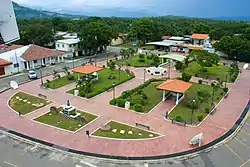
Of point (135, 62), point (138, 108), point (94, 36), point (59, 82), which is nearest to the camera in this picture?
point (138, 108)

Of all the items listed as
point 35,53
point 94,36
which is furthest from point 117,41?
point 35,53

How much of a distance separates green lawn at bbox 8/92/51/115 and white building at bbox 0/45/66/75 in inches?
486

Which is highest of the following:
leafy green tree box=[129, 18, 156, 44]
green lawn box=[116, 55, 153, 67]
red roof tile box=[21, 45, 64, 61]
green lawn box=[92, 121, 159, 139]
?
leafy green tree box=[129, 18, 156, 44]

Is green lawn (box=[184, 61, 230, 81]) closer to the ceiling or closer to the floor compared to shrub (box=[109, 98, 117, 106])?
closer to the ceiling

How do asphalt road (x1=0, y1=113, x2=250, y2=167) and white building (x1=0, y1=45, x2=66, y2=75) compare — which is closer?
asphalt road (x1=0, y1=113, x2=250, y2=167)

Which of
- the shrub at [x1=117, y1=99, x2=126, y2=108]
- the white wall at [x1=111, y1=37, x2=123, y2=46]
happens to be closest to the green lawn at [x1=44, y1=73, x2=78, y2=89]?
the shrub at [x1=117, y1=99, x2=126, y2=108]

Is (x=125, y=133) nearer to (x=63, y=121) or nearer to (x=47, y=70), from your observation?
(x=63, y=121)

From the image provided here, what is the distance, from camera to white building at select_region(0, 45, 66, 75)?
4125cm

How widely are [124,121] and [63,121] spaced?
586 cm

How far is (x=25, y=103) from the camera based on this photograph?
28.5 metres

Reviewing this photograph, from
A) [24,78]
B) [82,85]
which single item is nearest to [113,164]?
[82,85]

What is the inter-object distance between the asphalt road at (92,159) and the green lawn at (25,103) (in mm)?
6841

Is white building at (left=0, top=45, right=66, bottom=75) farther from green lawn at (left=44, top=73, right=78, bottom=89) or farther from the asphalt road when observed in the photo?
the asphalt road

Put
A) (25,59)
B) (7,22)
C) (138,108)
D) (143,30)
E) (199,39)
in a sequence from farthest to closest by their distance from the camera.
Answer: (143,30) → (199,39) → (25,59) → (138,108) → (7,22)
